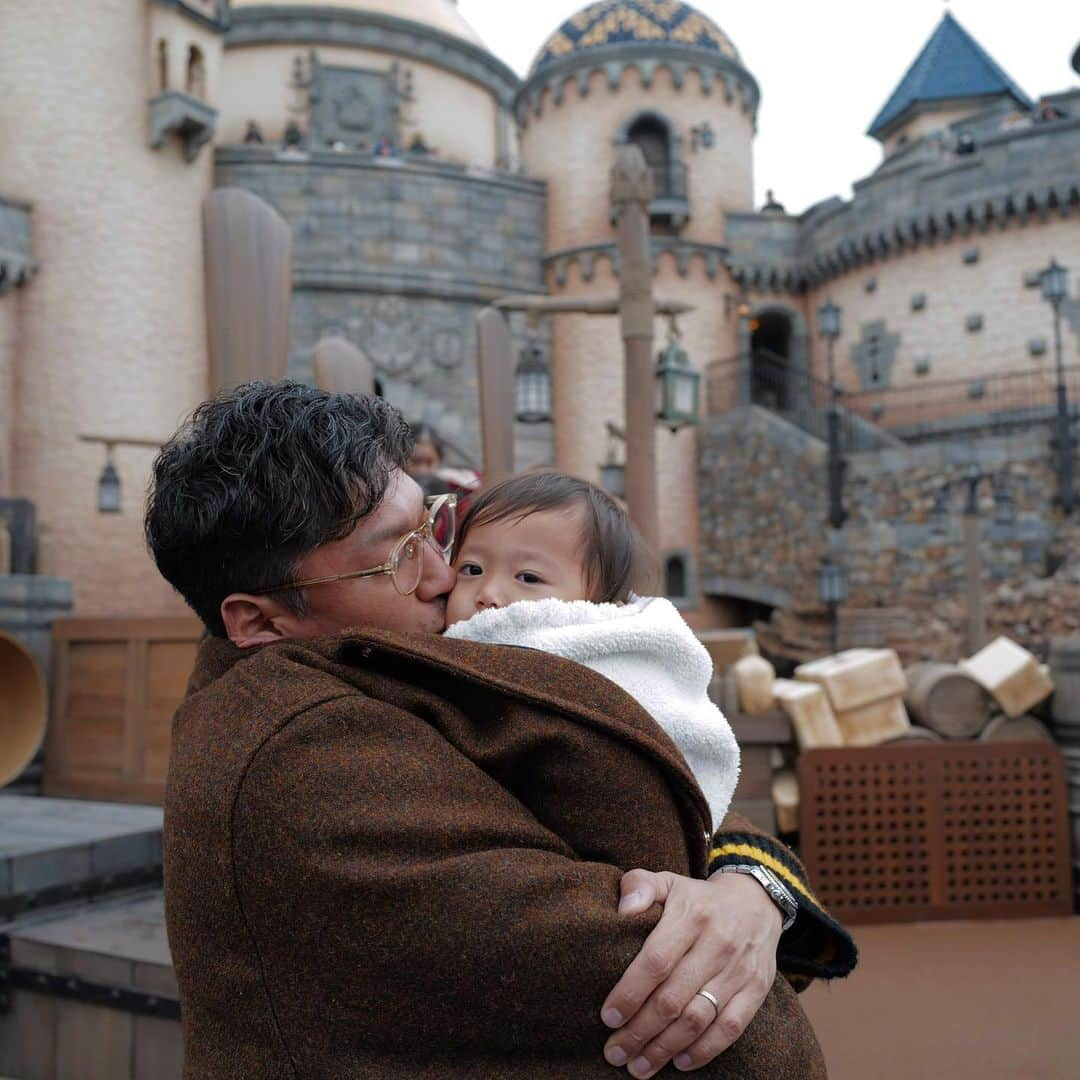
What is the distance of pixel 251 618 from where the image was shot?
4.74ft

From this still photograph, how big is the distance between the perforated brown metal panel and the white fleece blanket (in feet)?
11.8

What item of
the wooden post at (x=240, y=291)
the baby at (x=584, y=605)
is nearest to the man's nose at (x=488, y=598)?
the baby at (x=584, y=605)

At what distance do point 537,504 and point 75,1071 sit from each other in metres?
2.13

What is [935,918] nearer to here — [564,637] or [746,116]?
[564,637]

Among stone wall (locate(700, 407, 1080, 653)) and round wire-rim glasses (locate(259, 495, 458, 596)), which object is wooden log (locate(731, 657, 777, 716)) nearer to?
round wire-rim glasses (locate(259, 495, 458, 596))

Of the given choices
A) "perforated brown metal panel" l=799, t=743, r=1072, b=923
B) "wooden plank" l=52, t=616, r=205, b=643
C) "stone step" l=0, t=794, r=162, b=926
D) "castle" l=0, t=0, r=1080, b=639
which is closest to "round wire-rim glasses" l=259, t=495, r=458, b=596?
"stone step" l=0, t=794, r=162, b=926

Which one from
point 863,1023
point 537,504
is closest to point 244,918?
point 537,504

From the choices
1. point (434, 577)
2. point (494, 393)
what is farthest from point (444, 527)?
point (494, 393)

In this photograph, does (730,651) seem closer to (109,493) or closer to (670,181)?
(109,493)

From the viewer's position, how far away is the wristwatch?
1.39 metres

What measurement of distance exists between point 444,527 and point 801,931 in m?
0.79

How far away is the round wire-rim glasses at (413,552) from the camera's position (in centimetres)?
141

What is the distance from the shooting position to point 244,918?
1.15 meters

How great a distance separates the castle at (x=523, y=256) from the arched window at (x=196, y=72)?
62mm
